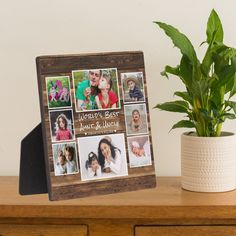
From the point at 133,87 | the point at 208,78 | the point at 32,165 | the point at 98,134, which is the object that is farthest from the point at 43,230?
the point at 208,78

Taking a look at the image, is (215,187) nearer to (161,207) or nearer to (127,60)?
(161,207)

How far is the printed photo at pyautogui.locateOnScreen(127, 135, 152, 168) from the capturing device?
1369 millimetres

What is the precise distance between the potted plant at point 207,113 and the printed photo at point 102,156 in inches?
6.0

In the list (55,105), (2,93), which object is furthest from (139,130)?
(2,93)

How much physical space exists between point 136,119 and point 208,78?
21cm

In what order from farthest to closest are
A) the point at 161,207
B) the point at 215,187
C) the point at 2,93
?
the point at 2,93 → the point at 215,187 → the point at 161,207

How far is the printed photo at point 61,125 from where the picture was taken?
129 cm

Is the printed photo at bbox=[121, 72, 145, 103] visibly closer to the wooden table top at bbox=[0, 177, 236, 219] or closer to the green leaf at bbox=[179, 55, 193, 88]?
the green leaf at bbox=[179, 55, 193, 88]

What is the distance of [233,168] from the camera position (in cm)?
135

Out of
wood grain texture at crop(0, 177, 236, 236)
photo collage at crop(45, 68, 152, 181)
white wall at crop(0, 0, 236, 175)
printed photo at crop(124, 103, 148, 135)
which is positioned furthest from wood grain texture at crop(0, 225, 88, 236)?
white wall at crop(0, 0, 236, 175)

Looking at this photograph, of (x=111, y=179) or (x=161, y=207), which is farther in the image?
(x=111, y=179)

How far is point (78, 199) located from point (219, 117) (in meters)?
0.40

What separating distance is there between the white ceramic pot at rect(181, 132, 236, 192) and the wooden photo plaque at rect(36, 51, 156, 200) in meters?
0.11

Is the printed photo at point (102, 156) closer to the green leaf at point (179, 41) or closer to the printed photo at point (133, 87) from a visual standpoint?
the printed photo at point (133, 87)
